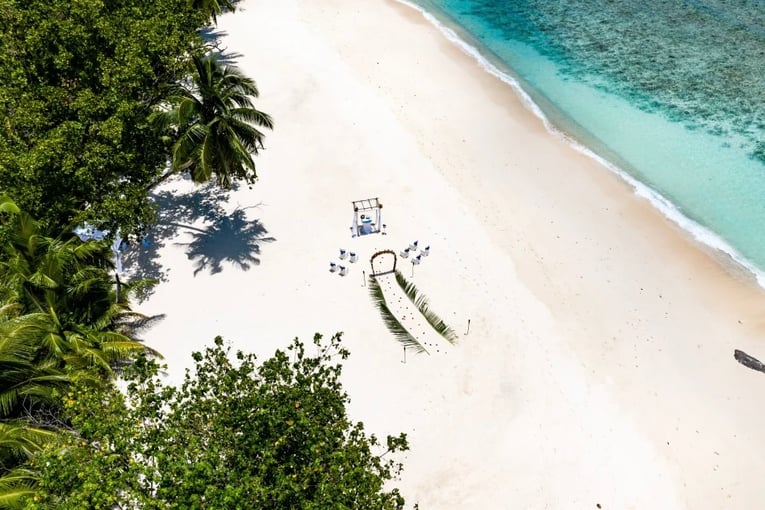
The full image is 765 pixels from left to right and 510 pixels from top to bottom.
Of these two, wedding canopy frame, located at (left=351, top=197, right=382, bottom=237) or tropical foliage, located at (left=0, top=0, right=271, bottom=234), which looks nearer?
tropical foliage, located at (left=0, top=0, right=271, bottom=234)

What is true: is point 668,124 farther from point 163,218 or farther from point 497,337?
point 163,218

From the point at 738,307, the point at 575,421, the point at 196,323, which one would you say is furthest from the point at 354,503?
the point at 738,307

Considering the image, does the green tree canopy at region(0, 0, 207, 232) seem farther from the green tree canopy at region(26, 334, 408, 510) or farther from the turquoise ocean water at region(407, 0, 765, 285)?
the turquoise ocean water at region(407, 0, 765, 285)

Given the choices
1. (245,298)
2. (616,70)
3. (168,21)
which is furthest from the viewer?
(616,70)

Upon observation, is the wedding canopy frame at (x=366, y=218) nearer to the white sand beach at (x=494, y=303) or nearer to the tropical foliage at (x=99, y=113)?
the white sand beach at (x=494, y=303)

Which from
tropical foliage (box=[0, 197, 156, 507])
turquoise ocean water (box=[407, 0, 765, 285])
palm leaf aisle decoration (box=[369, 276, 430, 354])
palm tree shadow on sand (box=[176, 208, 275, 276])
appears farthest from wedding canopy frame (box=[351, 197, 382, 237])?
turquoise ocean water (box=[407, 0, 765, 285])

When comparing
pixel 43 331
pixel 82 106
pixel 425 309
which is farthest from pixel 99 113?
pixel 425 309
